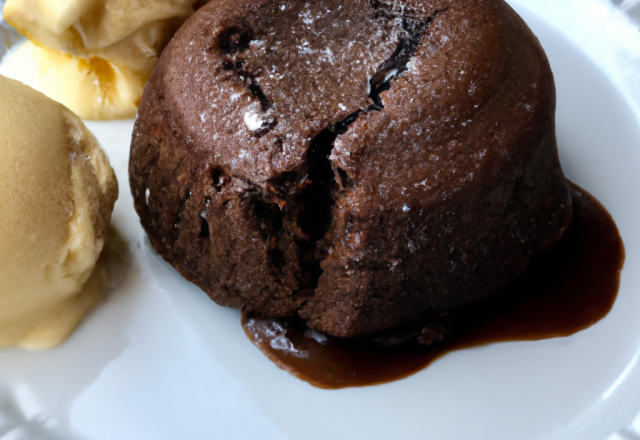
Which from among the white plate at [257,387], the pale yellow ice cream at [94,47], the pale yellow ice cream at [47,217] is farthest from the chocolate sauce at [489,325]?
the pale yellow ice cream at [94,47]

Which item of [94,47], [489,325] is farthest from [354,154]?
[94,47]

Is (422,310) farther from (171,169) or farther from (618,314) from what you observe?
(171,169)

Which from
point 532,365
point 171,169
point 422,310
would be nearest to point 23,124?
point 171,169

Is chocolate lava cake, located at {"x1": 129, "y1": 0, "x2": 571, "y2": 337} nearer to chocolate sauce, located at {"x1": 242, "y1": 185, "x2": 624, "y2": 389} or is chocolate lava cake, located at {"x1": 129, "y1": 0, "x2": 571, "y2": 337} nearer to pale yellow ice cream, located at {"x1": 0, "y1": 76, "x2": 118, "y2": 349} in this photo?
chocolate sauce, located at {"x1": 242, "y1": 185, "x2": 624, "y2": 389}

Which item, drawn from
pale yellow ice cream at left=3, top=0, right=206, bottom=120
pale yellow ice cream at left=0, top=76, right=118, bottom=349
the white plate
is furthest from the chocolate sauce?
pale yellow ice cream at left=3, top=0, right=206, bottom=120

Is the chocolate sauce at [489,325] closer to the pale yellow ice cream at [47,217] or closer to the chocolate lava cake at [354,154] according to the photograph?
the chocolate lava cake at [354,154]
